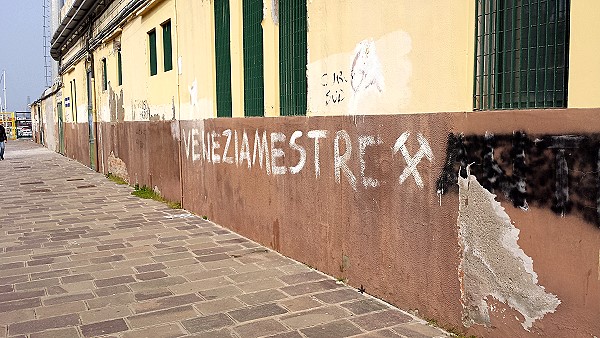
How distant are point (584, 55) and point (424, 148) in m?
1.29

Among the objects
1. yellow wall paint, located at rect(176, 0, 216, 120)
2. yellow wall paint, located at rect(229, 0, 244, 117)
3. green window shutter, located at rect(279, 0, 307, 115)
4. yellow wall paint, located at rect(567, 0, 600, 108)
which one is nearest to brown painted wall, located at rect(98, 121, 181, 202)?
yellow wall paint, located at rect(176, 0, 216, 120)

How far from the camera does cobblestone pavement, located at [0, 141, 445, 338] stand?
4027 mm

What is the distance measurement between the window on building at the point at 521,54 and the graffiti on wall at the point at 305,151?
2.11 ft

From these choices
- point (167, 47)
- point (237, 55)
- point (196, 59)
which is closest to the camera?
point (237, 55)

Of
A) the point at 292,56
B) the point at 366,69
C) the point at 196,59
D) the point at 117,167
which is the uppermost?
the point at 196,59

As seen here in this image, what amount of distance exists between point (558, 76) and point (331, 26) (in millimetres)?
2460

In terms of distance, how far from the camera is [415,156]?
3.98 meters

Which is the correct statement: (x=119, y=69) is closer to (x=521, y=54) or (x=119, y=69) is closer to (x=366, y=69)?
(x=366, y=69)

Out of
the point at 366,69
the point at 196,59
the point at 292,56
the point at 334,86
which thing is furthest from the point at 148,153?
the point at 366,69

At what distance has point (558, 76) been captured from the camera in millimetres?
3066

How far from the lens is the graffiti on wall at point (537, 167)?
2844 mm

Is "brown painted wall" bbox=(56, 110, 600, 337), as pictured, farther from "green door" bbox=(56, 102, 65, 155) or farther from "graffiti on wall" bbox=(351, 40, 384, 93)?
"green door" bbox=(56, 102, 65, 155)

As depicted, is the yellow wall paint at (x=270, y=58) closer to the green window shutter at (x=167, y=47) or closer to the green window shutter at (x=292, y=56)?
the green window shutter at (x=292, y=56)

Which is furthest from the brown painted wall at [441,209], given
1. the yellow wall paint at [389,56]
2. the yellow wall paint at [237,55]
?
the yellow wall paint at [237,55]
